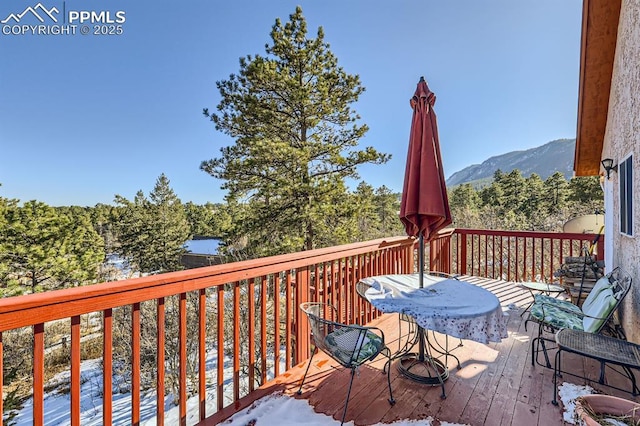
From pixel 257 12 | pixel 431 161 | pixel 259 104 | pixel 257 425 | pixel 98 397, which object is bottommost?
pixel 98 397

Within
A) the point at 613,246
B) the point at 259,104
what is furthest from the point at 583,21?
the point at 259,104

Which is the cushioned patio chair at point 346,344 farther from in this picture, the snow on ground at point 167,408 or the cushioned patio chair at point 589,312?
the cushioned patio chair at point 589,312

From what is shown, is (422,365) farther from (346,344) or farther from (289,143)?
(289,143)

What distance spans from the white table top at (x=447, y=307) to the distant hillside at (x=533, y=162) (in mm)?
68311

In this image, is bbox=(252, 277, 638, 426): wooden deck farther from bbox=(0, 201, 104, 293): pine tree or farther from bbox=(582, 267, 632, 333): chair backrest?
bbox=(0, 201, 104, 293): pine tree

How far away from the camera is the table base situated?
7.89 ft

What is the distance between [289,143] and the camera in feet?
34.3

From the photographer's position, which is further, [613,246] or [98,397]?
[98,397]

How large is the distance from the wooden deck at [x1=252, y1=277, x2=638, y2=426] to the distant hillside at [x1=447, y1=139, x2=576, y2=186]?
67778mm

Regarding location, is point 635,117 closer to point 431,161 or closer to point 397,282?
→ point 431,161

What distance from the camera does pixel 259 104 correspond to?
33.7ft

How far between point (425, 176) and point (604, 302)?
1925 millimetres

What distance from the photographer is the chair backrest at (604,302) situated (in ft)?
7.95

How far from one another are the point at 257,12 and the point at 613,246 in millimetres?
9329
